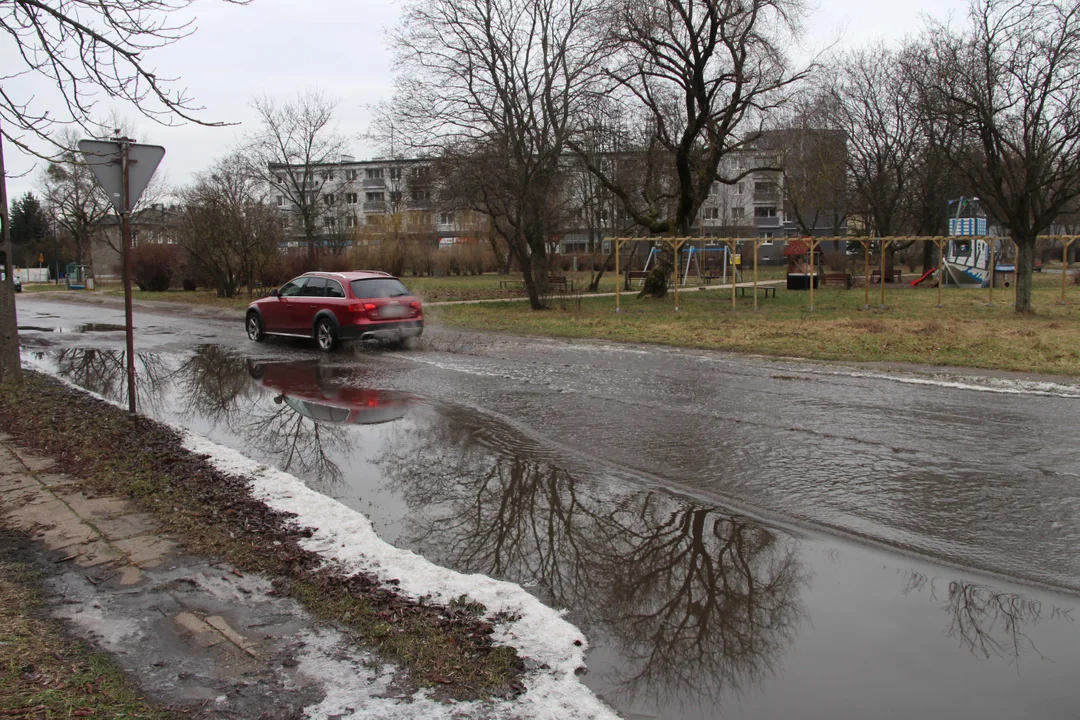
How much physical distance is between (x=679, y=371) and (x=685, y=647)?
29.2ft

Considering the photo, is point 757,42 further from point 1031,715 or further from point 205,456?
point 1031,715

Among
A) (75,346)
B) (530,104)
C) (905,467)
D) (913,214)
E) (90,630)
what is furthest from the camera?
(913,214)

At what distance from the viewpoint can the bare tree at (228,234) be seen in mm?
31047

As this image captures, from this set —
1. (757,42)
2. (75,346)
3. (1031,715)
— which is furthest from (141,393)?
(757,42)

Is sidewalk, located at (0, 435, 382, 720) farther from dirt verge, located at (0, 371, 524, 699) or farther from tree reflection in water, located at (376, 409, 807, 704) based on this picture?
tree reflection in water, located at (376, 409, 807, 704)

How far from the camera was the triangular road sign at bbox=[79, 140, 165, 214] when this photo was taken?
8.30m

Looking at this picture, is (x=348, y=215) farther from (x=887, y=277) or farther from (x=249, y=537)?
(x=249, y=537)

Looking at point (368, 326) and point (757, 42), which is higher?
point (757, 42)

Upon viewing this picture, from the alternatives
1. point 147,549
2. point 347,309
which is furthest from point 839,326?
point 147,549

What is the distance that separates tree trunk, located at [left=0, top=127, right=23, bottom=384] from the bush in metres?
30.9

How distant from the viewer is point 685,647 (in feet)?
13.2

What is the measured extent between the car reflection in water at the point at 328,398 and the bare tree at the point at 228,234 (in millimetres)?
19586

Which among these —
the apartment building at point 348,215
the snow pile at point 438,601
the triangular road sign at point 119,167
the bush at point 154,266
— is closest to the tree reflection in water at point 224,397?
the snow pile at point 438,601

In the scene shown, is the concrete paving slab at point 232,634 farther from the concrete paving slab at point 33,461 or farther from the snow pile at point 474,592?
the concrete paving slab at point 33,461
